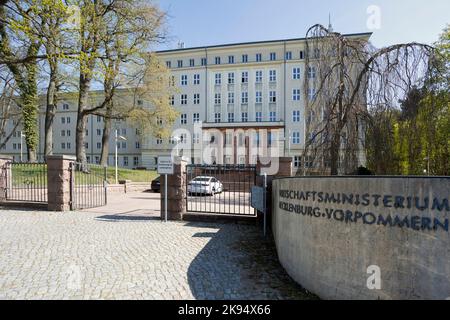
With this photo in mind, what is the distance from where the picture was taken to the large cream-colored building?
51.1 m

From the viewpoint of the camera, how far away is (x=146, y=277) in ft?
16.3

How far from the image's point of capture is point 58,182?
11477 millimetres

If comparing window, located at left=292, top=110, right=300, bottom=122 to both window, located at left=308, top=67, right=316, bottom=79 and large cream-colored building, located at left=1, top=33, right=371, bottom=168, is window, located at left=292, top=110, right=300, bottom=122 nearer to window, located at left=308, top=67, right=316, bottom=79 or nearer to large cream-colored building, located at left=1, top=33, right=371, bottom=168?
large cream-colored building, located at left=1, top=33, right=371, bottom=168

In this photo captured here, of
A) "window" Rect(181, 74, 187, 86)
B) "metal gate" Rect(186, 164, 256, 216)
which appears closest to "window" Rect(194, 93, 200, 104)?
"window" Rect(181, 74, 187, 86)

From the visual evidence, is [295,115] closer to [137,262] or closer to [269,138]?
[269,138]

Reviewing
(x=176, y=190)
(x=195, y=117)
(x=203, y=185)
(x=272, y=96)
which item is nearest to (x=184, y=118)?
(x=195, y=117)

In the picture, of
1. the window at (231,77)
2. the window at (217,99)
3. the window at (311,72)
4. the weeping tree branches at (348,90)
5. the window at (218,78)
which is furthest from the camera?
the window at (217,99)

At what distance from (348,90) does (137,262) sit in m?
7.24

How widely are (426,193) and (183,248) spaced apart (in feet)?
16.0

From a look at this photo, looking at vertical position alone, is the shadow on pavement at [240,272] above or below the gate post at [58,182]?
below

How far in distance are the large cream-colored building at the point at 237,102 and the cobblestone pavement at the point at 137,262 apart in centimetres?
4063

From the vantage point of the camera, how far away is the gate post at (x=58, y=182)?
11.4 m

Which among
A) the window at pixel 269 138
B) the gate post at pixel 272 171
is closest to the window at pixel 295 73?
the window at pixel 269 138

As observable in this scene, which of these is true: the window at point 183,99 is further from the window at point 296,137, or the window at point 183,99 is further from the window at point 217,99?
the window at point 296,137
